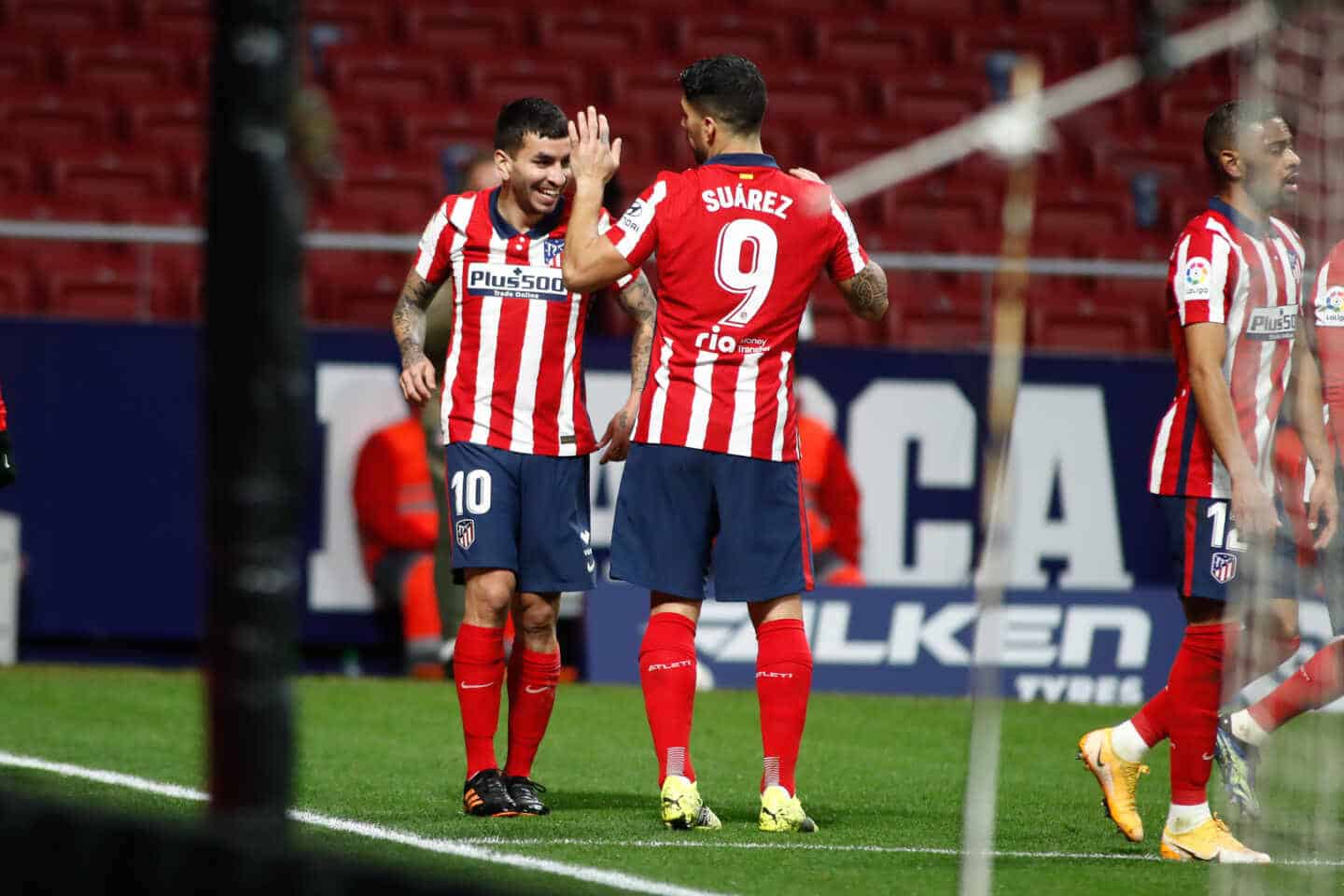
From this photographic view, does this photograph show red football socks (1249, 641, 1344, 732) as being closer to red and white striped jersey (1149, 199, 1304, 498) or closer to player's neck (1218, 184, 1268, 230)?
red and white striped jersey (1149, 199, 1304, 498)

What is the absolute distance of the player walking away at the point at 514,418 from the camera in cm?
541

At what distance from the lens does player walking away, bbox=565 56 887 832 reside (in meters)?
5.13

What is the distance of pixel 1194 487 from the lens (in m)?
4.94

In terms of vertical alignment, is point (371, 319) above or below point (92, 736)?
above

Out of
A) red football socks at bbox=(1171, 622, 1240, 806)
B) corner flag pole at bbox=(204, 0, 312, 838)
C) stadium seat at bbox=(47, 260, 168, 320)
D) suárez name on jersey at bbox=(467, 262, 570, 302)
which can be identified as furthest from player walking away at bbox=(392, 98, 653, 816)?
stadium seat at bbox=(47, 260, 168, 320)

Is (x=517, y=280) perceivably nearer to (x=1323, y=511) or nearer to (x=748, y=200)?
(x=748, y=200)

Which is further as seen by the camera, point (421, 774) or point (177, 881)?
point (421, 774)

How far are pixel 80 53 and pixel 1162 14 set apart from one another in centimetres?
1024

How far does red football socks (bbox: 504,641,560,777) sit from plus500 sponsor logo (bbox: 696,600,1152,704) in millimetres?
3531

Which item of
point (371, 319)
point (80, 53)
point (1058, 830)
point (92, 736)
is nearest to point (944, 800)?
point (1058, 830)

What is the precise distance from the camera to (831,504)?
9.20m

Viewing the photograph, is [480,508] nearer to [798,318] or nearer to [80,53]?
[798,318]

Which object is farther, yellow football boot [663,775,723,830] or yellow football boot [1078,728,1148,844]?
yellow football boot [1078,728,1148,844]

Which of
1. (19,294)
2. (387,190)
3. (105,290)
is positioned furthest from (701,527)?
(387,190)
